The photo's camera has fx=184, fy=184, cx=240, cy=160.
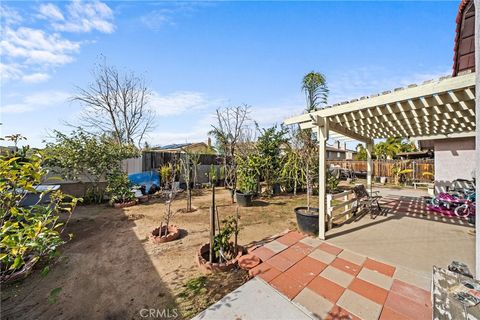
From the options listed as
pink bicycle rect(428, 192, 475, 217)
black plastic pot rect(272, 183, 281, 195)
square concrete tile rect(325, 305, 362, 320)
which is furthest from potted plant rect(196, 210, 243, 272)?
pink bicycle rect(428, 192, 475, 217)

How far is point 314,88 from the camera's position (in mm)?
9266

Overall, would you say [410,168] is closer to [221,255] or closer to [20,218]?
[221,255]

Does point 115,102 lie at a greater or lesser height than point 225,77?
greater

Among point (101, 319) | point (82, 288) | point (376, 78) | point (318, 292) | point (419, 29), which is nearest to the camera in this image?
point (101, 319)

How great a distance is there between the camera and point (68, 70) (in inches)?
248

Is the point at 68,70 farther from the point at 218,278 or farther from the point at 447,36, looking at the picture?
the point at 447,36

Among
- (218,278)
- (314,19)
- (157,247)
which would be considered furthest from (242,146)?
(218,278)

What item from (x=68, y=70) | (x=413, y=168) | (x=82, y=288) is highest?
(x=68, y=70)

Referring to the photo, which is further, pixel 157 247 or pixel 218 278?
pixel 157 247

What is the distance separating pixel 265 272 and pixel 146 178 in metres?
8.56

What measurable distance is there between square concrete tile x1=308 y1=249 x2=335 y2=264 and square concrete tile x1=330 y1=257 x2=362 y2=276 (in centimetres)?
8

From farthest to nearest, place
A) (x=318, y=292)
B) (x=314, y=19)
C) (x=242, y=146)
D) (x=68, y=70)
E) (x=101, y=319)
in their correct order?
A: (x=242, y=146), (x=68, y=70), (x=314, y=19), (x=318, y=292), (x=101, y=319)

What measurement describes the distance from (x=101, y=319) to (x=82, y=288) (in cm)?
86

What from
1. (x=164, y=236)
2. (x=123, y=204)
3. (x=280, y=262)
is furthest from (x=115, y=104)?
(x=280, y=262)
